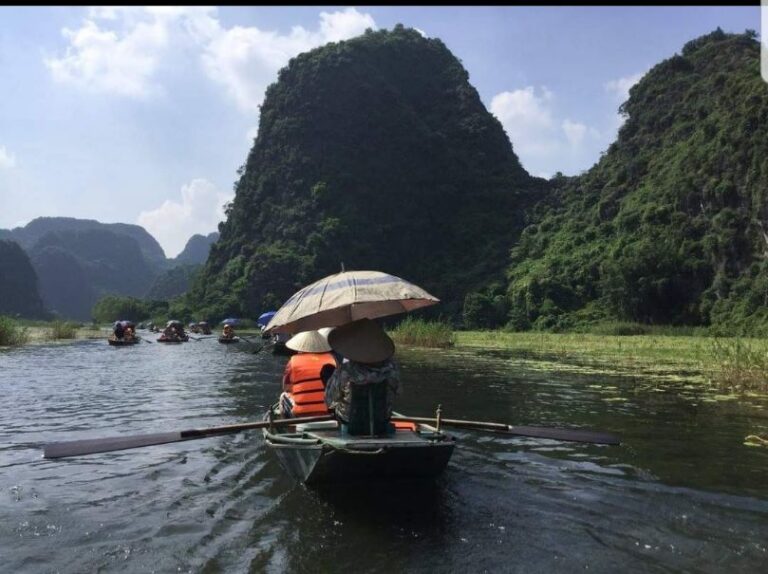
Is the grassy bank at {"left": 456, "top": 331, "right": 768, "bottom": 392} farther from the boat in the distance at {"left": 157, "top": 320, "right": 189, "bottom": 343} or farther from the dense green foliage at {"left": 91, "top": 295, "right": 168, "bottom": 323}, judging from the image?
the dense green foliage at {"left": 91, "top": 295, "right": 168, "bottom": 323}

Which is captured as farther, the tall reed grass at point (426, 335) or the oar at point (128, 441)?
the tall reed grass at point (426, 335)

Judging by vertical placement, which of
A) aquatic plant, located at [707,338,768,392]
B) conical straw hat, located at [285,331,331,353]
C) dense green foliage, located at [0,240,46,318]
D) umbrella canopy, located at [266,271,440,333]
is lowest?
aquatic plant, located at [707,338,768,392]

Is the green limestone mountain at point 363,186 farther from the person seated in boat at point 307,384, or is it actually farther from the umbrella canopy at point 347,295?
the umbrella canopy at point 347,295

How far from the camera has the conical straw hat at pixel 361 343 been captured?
5.98 m

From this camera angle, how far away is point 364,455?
5.40 metres

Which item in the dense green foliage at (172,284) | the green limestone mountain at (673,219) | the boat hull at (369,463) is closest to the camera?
the boat hull at (369,463)

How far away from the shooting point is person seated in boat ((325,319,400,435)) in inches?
237

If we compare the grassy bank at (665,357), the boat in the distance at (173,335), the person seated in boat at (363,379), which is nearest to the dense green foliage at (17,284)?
the boat in the distance at (173,335)

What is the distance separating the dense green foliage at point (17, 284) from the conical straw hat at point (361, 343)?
4817 inches

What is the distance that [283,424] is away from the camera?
6.96 metres

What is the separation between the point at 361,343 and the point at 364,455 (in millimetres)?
1098

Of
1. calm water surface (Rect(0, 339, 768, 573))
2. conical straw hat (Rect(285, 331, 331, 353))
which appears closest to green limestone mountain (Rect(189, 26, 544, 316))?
calm water surface (Rect(0, 339, 768, 573))

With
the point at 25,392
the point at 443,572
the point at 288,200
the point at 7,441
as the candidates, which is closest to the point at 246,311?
the point at 288,200

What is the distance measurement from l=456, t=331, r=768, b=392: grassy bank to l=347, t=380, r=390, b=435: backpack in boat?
31.3ft
